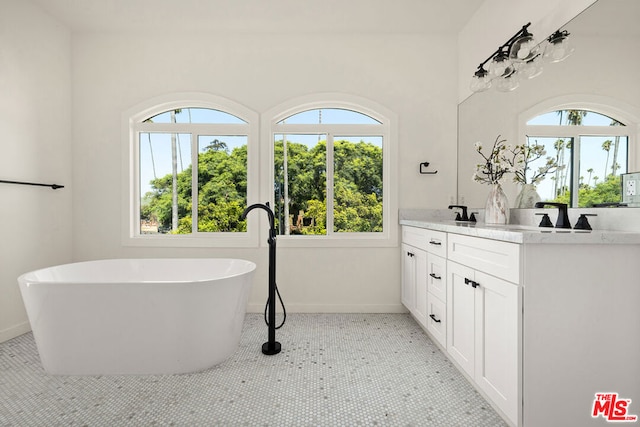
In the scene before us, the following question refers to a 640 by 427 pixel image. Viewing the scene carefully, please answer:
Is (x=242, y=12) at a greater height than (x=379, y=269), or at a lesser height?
greater

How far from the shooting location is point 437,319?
83.6 inches

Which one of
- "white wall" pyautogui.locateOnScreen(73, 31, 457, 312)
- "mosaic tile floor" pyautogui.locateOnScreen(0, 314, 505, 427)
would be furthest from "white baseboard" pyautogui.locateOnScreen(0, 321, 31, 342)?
"white wall" pyautogui.locateOnScreen(73, 31, 457, 312)

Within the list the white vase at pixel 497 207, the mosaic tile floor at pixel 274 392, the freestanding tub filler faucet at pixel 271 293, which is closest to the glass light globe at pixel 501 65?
the white vase at pixel 497 207

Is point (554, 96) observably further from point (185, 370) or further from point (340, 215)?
point (185, 370)

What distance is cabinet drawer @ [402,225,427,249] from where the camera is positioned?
2.41m

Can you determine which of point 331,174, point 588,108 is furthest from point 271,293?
point 588,108

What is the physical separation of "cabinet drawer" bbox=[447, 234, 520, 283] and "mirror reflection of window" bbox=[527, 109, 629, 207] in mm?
629

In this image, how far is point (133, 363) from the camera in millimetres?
1798

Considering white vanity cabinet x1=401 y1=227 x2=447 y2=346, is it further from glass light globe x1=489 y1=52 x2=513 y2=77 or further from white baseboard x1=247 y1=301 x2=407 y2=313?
glass light globe x1=489 y1=52 x2=513 y2=77

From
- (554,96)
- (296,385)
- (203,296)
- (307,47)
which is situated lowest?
(296,385)

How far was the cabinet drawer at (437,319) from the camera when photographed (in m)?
2.01

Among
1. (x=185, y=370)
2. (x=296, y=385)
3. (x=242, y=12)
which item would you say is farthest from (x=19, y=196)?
(x=296, y=385)

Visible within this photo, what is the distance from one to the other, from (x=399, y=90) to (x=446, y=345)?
223 centimetres

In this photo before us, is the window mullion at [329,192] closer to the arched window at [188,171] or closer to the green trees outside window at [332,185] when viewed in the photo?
the green trees outside window at [332,185]
